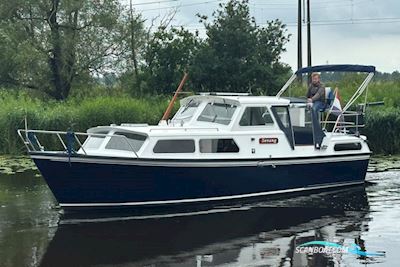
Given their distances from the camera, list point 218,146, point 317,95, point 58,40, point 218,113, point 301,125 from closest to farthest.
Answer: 1. point 218,146
2. point 218,113
3. point 301,125
4. point 317,95
5. point 58,40

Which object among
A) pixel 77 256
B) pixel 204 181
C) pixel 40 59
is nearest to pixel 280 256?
pixel 77 256

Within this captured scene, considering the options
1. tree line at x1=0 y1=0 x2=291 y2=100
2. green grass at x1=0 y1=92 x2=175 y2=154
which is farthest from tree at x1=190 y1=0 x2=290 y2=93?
green grass at x1=0 y1=92 x2=175 y2=154

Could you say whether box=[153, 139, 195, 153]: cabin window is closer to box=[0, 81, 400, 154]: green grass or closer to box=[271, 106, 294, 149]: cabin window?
box=[271, 106, 294, 149]: cabin window

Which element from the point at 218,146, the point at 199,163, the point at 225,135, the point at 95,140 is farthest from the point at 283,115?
the point at 95,140

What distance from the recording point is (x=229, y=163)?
46.3 ft

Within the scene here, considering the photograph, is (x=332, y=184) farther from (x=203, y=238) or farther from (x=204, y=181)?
(x=203, y=238)

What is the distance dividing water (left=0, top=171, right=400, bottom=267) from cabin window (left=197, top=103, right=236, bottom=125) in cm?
195

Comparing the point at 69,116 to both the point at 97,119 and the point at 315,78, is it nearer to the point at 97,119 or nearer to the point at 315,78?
the point at 97,119

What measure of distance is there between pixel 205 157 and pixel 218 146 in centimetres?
47

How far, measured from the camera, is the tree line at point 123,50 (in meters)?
28.6

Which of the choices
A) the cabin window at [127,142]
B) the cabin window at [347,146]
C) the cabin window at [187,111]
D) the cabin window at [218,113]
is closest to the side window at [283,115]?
the cabin window at [218,113]

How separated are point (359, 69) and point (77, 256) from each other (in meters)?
9.73

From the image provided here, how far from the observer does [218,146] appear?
14.2m

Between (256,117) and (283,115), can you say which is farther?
(283,115)
